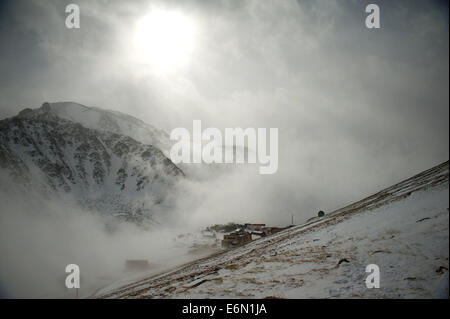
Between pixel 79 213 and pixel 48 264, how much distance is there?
8980cm

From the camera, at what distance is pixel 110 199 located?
646 ft

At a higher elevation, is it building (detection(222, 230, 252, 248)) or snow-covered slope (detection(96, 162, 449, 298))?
snow-covered slope (detection(96, 162, 449, 298))

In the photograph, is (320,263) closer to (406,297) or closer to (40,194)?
(406,297)

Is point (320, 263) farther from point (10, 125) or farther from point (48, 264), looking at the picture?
point (10, 125)

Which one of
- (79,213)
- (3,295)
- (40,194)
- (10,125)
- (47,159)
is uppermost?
(10,125)

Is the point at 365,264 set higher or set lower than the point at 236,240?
higher

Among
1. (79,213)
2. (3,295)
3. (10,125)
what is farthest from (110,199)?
(3,295)

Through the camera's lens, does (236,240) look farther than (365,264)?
Yes

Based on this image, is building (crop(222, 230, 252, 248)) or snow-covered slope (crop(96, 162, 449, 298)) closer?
snow-covered slope (crop(96, 162, 449, 298))

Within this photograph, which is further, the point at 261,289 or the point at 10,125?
the point at 10,125

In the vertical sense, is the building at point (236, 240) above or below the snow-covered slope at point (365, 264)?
below
